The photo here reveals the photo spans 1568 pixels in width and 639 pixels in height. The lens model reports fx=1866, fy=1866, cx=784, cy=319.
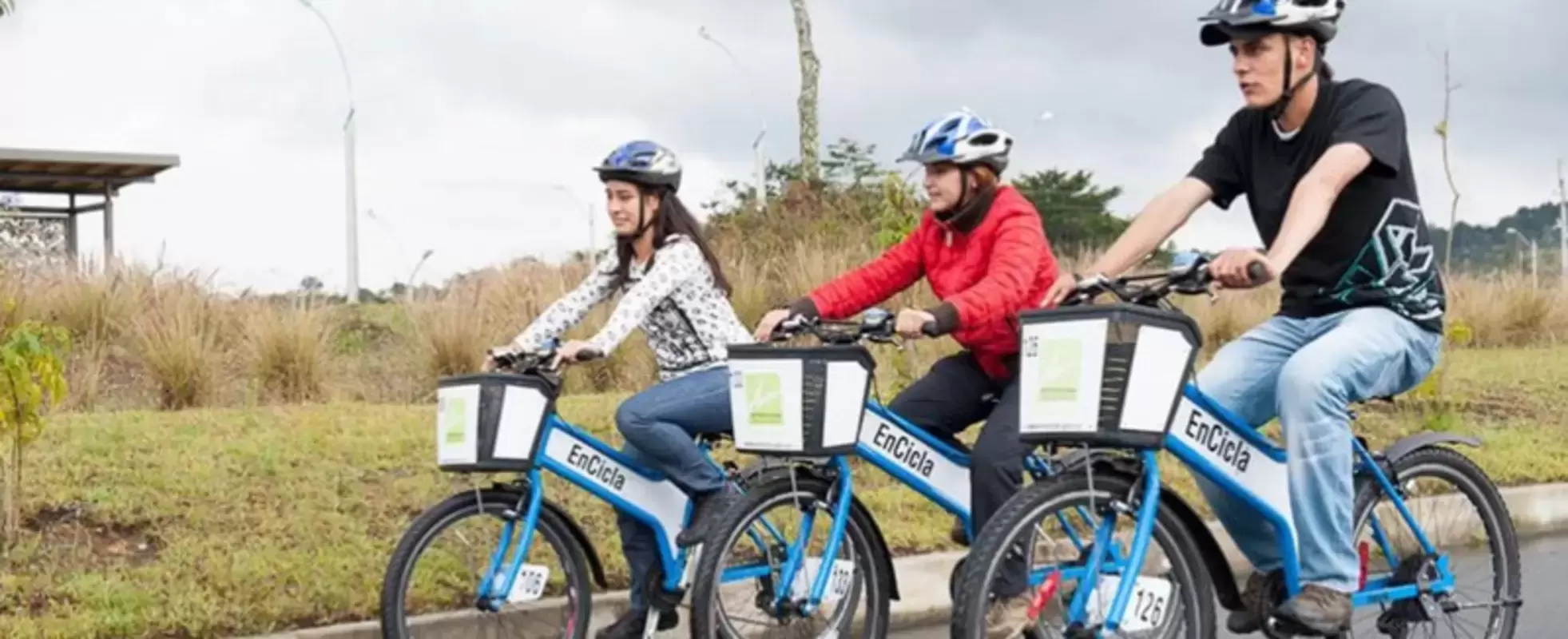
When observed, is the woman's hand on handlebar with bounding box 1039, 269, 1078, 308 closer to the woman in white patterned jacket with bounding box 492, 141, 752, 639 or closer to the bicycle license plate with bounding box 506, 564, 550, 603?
the woman in white patterned jacket with bounding box 492, 141, 752, 639

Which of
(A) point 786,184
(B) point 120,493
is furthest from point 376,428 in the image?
(A) point 786,184

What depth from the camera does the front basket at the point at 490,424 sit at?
19.5ft

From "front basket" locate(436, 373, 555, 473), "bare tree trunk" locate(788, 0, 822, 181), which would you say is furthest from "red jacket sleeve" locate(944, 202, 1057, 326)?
"bare tree trunk" locate(788, 0, 822, 181)

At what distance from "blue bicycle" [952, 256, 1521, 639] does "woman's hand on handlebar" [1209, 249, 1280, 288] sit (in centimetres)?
6

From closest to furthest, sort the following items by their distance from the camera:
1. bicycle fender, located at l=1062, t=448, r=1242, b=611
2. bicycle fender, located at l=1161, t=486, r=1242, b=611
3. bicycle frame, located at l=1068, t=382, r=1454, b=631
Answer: bicycle fender, located at l=1062, t=448, r=1242, b=611, bicycle fender, located at l=1161, t=486, r=1242, b=611, bicycle frame, located at l=1068, t=382, r=1454, b=631

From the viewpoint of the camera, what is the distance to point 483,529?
20.0 feet

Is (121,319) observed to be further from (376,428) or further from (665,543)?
(665,543)

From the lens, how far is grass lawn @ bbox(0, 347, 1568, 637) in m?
6.86

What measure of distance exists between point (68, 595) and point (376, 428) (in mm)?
3433

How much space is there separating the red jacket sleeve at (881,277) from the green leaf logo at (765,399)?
32.3 inches

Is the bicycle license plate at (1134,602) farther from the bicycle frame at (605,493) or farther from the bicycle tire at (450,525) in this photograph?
the bicycle tire at (450,525)

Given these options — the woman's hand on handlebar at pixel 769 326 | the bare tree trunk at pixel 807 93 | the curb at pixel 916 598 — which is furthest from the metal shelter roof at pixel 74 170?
the woman's hand on handlebar at pixel 769 326

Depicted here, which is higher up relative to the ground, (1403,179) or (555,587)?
(1403,179)

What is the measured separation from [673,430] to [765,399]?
706mm
